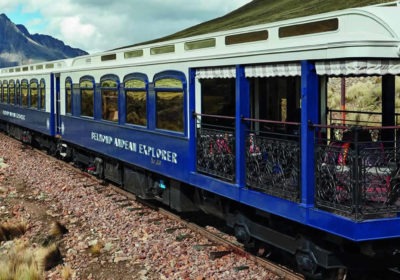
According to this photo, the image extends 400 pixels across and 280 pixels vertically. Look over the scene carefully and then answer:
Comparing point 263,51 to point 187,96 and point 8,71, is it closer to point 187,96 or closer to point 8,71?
point 187,96

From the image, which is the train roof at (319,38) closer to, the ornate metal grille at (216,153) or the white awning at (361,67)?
the white awning at (361,67)

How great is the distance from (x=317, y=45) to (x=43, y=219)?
702cm

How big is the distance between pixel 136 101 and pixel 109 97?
1753mm

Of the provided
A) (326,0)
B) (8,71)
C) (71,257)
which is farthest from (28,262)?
(326,0)

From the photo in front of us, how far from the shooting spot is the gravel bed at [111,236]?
7.86m

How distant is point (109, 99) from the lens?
12.7 metres

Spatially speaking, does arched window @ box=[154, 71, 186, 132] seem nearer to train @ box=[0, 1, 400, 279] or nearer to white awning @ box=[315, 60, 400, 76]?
train @ box=[0, 1, 400, 279]

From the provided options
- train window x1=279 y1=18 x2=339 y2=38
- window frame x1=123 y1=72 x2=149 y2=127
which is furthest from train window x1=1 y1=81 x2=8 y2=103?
train window x1=279 y1=18 x2=339 y2=38

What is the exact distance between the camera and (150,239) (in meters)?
9.32

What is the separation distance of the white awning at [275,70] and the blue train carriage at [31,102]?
35.9 feet

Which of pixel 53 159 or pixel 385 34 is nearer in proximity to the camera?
pixel 385 34

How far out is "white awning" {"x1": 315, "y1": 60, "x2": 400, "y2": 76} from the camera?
→ 5.75m

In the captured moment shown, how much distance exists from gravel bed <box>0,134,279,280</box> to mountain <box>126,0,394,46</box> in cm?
4769

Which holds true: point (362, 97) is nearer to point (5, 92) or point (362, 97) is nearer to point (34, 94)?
point (34, 94)
